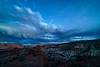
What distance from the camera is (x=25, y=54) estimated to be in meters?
16.6

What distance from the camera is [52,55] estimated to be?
15.6 metres

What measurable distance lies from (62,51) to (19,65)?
4.48 metres

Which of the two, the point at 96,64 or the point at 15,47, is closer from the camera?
the point at 96,64

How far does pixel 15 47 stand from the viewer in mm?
17000

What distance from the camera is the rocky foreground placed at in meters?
14.3

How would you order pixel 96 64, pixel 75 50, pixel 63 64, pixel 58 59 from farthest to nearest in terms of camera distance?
pixel 75 50
pixel 58 59
pixel 63 64
pixel 96 64

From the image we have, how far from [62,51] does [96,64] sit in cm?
451

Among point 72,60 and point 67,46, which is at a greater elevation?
point 67,46

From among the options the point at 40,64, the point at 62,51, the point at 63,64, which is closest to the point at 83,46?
the point at 62,51

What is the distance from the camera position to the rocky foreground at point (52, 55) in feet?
46.9

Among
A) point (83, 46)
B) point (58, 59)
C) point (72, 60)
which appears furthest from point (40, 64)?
point (83, 46)

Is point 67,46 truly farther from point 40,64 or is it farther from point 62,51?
point 40,64

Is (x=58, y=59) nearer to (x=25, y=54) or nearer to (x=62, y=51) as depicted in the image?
(x=62, y=51)

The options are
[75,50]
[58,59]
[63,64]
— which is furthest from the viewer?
[75,50]
